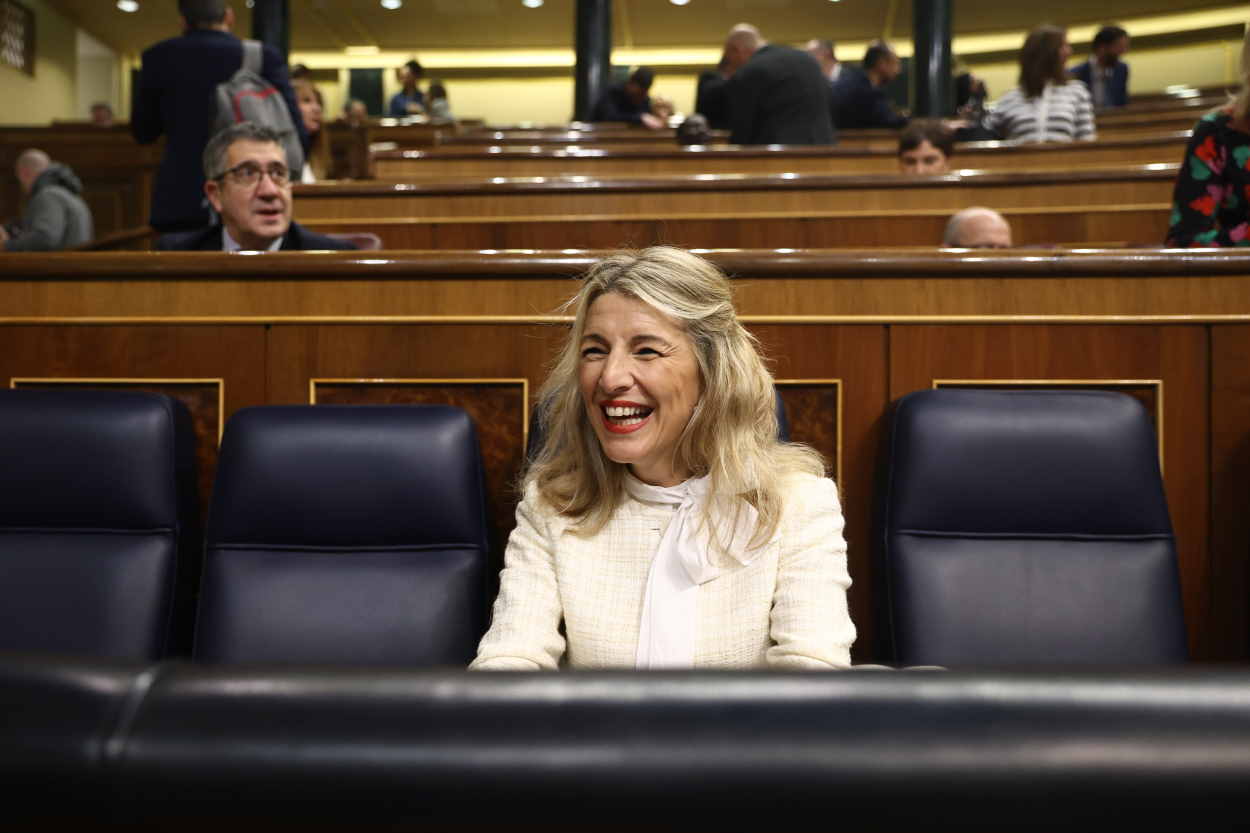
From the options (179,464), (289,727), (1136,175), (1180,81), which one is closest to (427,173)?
(1136,175)

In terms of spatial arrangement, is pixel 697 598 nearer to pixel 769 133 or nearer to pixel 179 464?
pixel 179 464

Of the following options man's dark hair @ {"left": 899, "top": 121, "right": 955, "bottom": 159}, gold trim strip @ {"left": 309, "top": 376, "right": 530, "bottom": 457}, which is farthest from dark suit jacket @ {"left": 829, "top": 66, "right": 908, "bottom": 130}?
gold trim strip @ {"left": 309, "top": 376, "right": 530, "bottom": 457}

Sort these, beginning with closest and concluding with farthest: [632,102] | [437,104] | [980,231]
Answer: [980,231] < [632,102] < [437,104]

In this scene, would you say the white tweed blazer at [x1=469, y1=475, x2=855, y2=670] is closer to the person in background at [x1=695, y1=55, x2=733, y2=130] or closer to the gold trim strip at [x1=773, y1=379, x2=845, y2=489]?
the gold trim strip at [x1=773, y1=379, x2=845, y2=489]

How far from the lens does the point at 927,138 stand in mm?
2883

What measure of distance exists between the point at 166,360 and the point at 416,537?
479mm

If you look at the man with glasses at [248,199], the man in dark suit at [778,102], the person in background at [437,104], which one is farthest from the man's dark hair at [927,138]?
the person in background at [437,104]

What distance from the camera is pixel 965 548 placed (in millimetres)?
1108

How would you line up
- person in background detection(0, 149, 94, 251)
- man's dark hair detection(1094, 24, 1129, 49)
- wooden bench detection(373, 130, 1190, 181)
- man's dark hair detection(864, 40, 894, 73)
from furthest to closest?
man's dark hair detection(1094, 24, 1129, 49), man's dark hair detection(864, 40, 894, 73), person in background detection(0, 149, 94, 251), wooden bench detection(373, 130, 1190, 181)

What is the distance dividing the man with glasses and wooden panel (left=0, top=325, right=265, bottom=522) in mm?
388

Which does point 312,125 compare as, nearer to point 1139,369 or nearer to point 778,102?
point 778,102

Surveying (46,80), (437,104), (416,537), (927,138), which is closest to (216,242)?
(416,537)

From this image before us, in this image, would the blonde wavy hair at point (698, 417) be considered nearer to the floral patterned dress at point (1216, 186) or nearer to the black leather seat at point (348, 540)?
the black leather seat at point (348, 540)

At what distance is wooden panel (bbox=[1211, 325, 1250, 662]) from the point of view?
1.29 m
